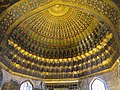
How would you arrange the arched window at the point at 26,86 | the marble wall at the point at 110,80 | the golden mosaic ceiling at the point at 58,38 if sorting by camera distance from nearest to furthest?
the marble wall at the point at 110,80 → the golden mosaic ceiling at the point at 58,38 → the arched window at the point at 26,86

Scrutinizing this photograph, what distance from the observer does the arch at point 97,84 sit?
10.9 metres

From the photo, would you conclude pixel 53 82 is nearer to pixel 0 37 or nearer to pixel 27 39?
pixel 27 39

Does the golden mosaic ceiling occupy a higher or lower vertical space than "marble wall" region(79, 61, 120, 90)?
higher

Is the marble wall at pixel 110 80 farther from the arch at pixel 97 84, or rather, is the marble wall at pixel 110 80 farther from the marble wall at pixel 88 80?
the arch at pixel 97 84

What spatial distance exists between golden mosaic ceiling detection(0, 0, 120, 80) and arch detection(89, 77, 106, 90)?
532 mm

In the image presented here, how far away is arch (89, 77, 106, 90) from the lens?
10875mm

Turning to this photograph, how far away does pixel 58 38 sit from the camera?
13.2 meters

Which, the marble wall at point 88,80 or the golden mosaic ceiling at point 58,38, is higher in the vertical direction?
the golden mosaic ceiling at point 58,38

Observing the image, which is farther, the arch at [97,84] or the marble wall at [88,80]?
the arch at [97,84]

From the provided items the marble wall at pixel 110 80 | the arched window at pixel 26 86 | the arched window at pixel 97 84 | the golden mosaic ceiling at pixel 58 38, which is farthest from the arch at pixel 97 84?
the arched window at pixel 26 86

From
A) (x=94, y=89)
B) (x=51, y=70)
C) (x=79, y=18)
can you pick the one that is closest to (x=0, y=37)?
(x=51, y=70)

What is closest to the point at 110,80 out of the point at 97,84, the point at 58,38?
the point at 97,84

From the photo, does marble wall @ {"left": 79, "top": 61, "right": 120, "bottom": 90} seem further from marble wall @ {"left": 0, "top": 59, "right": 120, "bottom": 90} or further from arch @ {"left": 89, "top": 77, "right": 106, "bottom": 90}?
arch @ {"left": 89, "top": 77, "right": 106, "bottom": 90}

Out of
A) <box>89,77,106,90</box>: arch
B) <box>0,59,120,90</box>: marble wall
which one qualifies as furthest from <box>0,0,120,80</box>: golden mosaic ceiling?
<box>89,77,106,90</box>: arch
